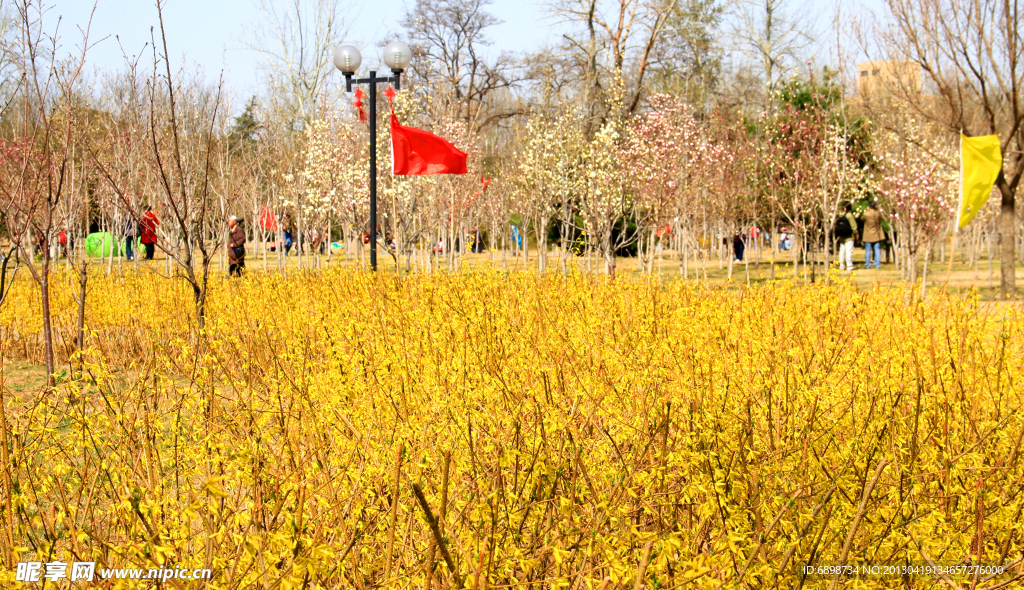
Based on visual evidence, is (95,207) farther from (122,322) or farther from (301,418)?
(301,418)

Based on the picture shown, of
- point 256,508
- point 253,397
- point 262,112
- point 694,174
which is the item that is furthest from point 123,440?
point 262,112

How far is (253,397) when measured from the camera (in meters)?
3.25

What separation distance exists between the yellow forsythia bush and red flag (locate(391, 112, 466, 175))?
5.48m

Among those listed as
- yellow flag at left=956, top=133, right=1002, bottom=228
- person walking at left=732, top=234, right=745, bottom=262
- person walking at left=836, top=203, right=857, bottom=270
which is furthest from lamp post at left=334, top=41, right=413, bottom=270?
person walking at left=732, top=234, right=745, bottom=262

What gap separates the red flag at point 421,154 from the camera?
32.7 feet

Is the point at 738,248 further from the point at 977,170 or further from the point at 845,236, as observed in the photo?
the point at 977,170

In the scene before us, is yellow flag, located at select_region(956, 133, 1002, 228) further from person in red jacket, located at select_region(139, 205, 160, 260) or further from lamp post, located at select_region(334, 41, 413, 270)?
person in red jacket, located at select_region(139, 205, 160, 260)

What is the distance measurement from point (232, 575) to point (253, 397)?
5.08 ft

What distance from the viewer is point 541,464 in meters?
2.27

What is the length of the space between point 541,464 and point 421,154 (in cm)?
835

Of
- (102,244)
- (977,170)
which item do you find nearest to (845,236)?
(977,170)

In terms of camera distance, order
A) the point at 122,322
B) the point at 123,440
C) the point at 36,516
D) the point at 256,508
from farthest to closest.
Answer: the point at 122,322 → the point at 123,440 → the point at 36,516 → the point at 256,508

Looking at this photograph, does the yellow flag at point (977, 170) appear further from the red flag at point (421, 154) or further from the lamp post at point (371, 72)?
the lamp post at point (371, 72)

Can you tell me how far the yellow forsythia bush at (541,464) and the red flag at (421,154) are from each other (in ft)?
18.0
